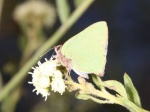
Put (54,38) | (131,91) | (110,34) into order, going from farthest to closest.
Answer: (110,34)
(54,38)
(131,91)

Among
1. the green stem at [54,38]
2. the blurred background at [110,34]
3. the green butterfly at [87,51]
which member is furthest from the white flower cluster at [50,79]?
the blurred background at [110,34]

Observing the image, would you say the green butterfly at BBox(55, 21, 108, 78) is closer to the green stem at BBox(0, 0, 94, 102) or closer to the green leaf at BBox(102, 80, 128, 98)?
the green leaf at BBox(102, 80, 128, 98)

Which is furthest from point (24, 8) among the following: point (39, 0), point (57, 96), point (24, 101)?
point (24, 101)

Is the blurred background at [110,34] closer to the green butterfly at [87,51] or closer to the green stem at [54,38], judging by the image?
the green stem at [54,38]

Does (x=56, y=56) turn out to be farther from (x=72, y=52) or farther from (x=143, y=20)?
(x=143, y=20)

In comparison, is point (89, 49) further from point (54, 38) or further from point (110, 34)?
point (110, 34)

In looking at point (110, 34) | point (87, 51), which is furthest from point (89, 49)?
point (110, 34)
